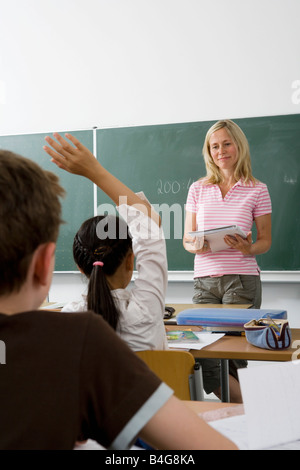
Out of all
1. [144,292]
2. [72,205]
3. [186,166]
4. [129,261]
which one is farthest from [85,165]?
[72,205]

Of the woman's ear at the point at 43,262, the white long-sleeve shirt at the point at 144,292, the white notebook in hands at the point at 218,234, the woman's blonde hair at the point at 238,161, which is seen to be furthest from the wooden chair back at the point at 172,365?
the woman's blonde hair at the point at 238,161

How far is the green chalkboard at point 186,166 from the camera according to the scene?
3910 millimetres

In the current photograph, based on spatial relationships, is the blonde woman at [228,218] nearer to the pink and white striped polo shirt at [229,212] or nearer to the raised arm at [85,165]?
the pink and white striped polo shirt at [229,212]

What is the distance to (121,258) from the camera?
161 centimetres

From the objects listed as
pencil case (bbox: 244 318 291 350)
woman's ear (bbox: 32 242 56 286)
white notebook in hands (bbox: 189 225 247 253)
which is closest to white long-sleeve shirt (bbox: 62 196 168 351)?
pencil case (bbox: 244 318 291 350)

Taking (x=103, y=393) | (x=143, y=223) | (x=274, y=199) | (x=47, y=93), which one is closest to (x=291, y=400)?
(x=103, y=393)

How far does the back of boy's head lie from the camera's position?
613 millimetres

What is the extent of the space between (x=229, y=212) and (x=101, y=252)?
5.03ft

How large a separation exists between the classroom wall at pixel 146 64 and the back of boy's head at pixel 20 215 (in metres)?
3.52

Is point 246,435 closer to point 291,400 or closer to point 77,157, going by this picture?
point 291,400

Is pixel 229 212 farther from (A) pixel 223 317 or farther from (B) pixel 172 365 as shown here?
(B) pixel 172 365

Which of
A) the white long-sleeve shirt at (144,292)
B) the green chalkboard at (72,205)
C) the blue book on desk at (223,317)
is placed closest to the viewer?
the white long-sleeve shirt at (144,292)

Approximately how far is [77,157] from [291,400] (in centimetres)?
69

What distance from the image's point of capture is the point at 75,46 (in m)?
4.42
